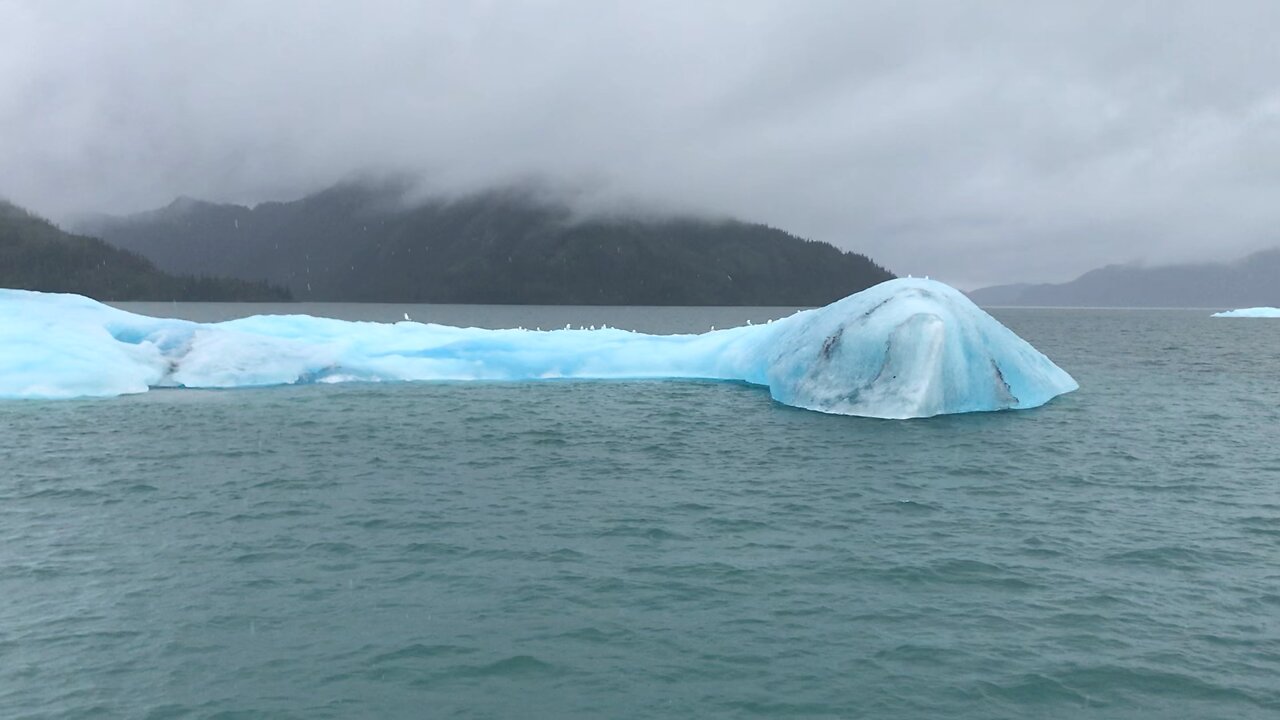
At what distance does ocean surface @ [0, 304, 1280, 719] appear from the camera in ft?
28.4

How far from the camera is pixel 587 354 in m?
39.5

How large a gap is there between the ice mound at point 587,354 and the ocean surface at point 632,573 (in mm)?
3980

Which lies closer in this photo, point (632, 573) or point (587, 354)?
point (632, 573)

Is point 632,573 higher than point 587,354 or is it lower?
lower

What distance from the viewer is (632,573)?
40.0ft

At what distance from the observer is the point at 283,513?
15273 millimetres

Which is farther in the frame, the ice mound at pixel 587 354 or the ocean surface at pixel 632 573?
the ice mound at pixel 587 354

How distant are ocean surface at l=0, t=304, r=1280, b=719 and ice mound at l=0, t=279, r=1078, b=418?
3980mm

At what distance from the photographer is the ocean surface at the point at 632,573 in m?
8.66

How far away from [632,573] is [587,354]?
90.6 ft

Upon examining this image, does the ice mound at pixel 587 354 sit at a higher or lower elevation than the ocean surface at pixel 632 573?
higher

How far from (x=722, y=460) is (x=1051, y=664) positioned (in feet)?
38.2

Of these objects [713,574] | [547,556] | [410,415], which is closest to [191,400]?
[410,415]

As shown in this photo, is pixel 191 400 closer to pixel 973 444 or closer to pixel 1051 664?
pixel 973 444
